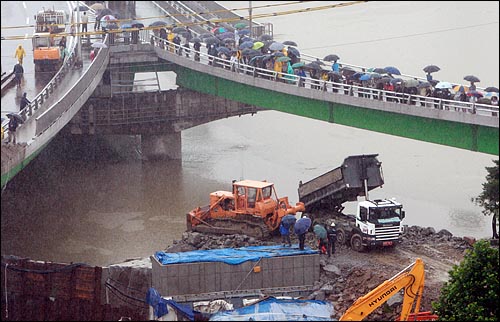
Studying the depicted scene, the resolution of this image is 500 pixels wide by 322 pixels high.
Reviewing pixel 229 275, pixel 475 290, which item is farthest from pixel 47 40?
pixel 475 290

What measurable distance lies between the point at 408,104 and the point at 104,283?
41.0ft

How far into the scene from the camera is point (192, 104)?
157 feet

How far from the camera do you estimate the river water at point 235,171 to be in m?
36.8

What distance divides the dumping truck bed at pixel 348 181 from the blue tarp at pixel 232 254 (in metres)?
4.01

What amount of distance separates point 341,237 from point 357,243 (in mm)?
791

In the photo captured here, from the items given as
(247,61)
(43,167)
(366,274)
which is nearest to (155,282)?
(366,274)

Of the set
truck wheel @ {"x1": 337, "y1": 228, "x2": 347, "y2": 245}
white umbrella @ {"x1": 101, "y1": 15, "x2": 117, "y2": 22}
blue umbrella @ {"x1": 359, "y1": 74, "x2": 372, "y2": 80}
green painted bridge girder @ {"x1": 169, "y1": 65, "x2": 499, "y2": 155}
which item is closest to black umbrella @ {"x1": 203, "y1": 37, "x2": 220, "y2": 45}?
green painted bridge girder @ {"x1": 169, "y1": 65, "x2": 499, "y2": 155}

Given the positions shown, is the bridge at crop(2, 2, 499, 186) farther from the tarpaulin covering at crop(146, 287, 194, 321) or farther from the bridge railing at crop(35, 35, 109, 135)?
the tarpaulin covering at crop(146, 287, 194, 321)

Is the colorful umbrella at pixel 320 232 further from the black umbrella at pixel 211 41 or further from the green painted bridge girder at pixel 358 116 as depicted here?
the black umbrella at pixel 211 41

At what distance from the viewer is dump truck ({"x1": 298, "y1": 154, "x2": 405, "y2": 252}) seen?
29.9 m

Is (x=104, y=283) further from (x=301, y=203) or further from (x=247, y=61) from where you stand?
(x=247, y=61)

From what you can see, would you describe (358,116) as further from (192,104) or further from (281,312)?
(281,312)

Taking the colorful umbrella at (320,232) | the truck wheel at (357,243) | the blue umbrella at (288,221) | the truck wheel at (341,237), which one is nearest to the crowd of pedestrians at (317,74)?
the truck wheel at (341,237)

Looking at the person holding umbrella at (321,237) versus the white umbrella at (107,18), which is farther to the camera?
the white umbrella at (107,18)
